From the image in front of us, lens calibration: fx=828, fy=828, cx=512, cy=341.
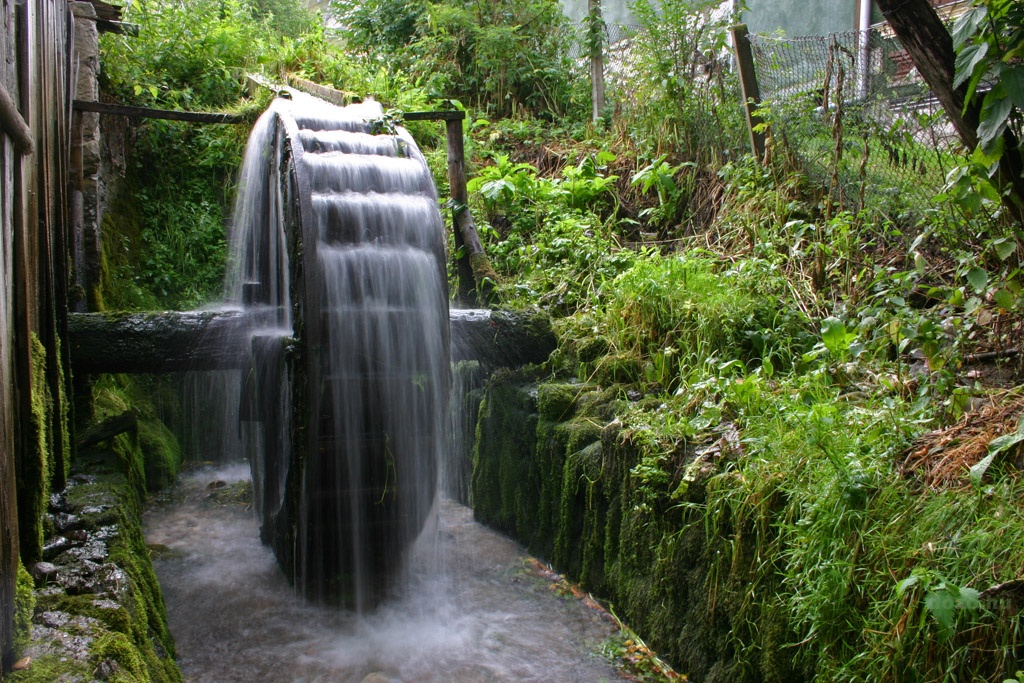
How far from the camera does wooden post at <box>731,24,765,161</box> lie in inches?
284

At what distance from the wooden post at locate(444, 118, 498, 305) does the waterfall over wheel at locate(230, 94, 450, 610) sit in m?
1.14

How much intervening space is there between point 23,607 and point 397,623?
2340 millimetres

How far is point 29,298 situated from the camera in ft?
11.4

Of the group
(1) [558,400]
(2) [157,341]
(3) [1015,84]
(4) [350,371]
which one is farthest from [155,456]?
(3) [1015,84]

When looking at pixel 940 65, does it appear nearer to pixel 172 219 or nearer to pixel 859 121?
pixel 859 121

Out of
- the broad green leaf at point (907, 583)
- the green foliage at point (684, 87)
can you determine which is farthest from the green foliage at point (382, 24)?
the broad green leaf at point (907, 583)

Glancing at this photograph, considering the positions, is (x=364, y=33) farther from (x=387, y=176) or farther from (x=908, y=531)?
(x=908, y=531)

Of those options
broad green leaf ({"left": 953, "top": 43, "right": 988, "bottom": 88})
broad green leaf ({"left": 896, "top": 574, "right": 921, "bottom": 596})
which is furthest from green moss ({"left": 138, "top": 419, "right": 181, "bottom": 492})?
broad green leaf ({"left": 953, "top": 43, "right": 988, "bottom": 88})

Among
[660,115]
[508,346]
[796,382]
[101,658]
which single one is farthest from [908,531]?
[660,115]

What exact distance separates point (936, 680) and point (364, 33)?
1211 cm

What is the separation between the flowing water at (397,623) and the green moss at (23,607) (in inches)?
53.3

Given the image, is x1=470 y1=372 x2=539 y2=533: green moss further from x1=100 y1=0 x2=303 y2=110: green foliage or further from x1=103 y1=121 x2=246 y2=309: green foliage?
x1=100 y1=0 x2=303 y2=110: green foliage

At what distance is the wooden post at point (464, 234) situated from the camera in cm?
688

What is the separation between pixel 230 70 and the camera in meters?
9.83
